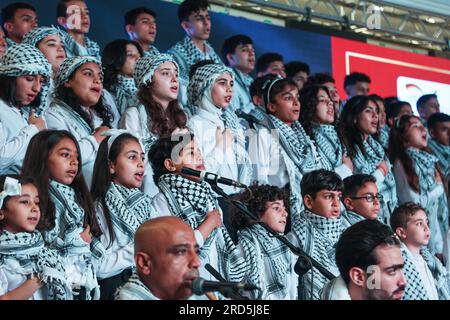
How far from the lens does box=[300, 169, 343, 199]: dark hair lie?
16.8ft

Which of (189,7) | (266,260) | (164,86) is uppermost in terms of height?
(189,7)

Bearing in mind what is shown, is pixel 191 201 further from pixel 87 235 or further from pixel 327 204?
pixel 327 204

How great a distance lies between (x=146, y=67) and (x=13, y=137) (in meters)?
1.00

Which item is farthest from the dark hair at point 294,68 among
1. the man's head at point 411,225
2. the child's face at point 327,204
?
the child's face at point 327,204

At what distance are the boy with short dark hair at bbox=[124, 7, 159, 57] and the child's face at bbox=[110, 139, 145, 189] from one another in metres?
1.47

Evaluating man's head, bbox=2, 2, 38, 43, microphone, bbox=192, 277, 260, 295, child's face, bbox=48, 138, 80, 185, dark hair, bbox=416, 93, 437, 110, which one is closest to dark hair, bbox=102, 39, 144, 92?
man's head, bbox=2, 2, 38, 43

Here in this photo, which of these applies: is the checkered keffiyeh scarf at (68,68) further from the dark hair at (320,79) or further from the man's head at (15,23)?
the dark hair at (320,79)

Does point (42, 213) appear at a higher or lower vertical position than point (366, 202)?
lower

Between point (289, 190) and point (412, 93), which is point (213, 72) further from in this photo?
point (412, 93)

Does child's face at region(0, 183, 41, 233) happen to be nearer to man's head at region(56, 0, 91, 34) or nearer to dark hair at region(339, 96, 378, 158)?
man's head at region(56, 0, 91, 34)

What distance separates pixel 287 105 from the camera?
18.4 feet

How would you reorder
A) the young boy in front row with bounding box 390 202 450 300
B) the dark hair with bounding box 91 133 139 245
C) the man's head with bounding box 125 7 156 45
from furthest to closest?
the man's head with bounding box 125 7 156 45, the young boy in front row with bounding box 390 202 450 300, the dark hair with bounding box 91 133 139 245

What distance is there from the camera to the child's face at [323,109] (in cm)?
592

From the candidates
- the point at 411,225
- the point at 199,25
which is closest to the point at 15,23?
the point at 199,25
